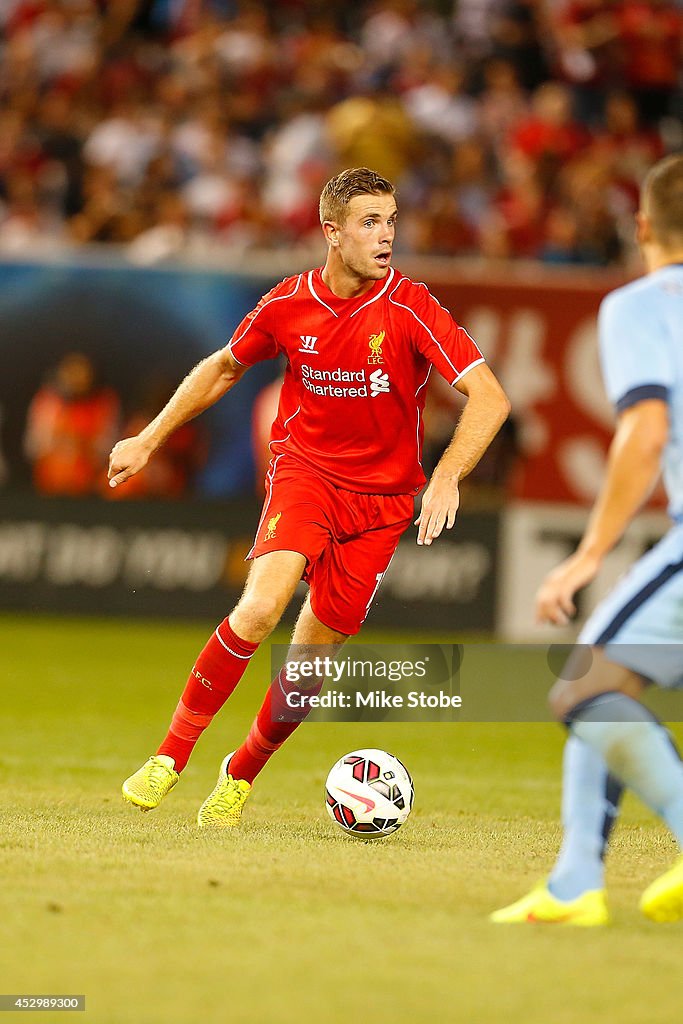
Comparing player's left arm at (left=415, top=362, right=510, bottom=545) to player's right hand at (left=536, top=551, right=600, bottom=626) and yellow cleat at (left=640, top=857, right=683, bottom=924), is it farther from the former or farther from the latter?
yellow cleat at (left=640, top=857, right=683, bottom=924)

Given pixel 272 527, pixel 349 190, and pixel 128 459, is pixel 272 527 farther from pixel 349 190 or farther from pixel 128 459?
pixel 349 190

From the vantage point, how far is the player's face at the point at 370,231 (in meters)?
6.83

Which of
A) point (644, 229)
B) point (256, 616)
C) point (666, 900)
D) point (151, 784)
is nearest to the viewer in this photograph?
point (666, 900)

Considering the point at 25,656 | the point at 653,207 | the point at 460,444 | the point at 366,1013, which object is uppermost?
the point at 653,207

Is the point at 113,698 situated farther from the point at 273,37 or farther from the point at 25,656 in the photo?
the point at 273,37

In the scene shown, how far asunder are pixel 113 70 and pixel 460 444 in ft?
42.2

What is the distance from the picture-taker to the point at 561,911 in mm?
4824

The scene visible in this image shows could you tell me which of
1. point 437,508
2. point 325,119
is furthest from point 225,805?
point 325,119

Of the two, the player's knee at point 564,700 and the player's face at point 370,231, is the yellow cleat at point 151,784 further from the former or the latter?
the player's knee at point 564,700

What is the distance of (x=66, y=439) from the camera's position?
15219 millimetres

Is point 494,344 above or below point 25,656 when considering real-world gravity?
above

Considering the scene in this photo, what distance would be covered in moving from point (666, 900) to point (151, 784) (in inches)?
106

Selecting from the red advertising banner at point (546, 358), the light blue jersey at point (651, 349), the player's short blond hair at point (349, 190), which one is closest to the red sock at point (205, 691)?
the player's short blond hair at point (349, 190)

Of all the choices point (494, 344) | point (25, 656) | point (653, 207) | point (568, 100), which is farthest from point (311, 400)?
point (568, 100)
